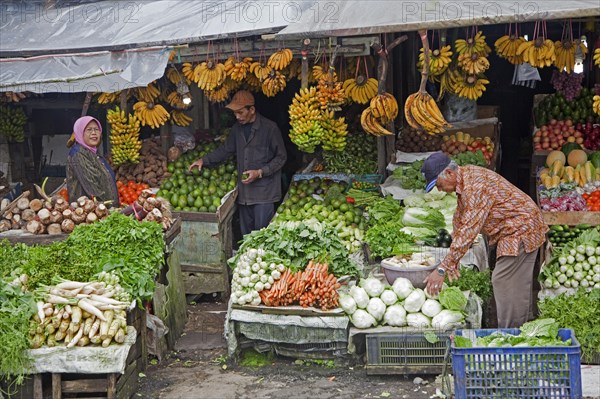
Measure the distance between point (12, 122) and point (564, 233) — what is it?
7.63 metres

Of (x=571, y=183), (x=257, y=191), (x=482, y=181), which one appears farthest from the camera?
(x=257, y=191)

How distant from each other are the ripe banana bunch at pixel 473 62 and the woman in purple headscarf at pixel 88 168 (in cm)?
385

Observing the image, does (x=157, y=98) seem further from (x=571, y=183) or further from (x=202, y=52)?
(x=571, y=183)

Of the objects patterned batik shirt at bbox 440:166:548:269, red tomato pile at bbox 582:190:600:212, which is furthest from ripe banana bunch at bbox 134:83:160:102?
red tomato pile at bbox 582:190:600:212

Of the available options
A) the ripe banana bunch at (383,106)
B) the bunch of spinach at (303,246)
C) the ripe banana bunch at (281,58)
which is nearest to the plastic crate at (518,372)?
the bunch of spinach at (303,246)

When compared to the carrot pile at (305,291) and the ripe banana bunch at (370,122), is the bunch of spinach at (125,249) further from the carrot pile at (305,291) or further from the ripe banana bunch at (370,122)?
the ripe banana bunch at (370,122)

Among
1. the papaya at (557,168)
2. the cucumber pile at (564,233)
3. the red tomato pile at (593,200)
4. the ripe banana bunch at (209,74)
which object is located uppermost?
the ripe banana bunch at (209,74)

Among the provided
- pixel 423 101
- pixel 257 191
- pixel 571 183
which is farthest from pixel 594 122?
pixel 257 191

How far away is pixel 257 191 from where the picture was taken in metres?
9.73

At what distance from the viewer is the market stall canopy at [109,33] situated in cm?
922

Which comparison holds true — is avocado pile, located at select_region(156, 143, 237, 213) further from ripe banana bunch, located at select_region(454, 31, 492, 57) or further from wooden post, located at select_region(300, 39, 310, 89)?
ripe banana bunch, located at select_region(454, 31, 492, 57)

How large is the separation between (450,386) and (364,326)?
1.10m

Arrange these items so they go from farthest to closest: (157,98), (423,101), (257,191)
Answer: (157,98) < (257,191) < (423,101)

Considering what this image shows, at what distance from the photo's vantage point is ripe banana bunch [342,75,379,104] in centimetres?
930
